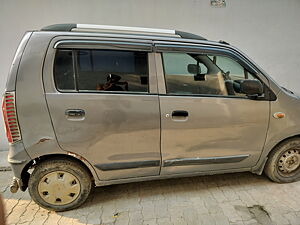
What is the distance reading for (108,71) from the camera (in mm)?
1780

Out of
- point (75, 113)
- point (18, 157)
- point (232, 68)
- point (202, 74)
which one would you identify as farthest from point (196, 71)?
point (18, 157)

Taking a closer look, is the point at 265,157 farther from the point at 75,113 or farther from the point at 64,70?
the point at 64,70

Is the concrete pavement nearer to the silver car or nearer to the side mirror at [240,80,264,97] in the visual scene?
the silver car

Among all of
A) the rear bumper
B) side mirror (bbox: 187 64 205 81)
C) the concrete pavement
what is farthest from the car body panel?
the concrete pavement

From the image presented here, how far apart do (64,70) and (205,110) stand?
150cm

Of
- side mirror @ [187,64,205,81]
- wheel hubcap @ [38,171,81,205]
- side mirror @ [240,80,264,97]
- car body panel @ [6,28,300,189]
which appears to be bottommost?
wheel hubcap @ [38,171,81,205]

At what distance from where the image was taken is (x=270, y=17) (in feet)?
11.4

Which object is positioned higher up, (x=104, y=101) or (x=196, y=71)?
(x=196, y=71)

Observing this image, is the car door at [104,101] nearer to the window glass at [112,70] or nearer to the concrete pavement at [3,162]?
the window glass at [112,70]

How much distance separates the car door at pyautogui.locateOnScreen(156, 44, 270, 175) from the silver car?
0.01 m

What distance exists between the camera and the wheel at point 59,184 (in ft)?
6.03

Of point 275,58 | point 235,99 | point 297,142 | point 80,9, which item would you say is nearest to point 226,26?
point 275,58

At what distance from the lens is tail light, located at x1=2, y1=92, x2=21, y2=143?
1.61 meters

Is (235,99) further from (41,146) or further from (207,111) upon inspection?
(41,146)
